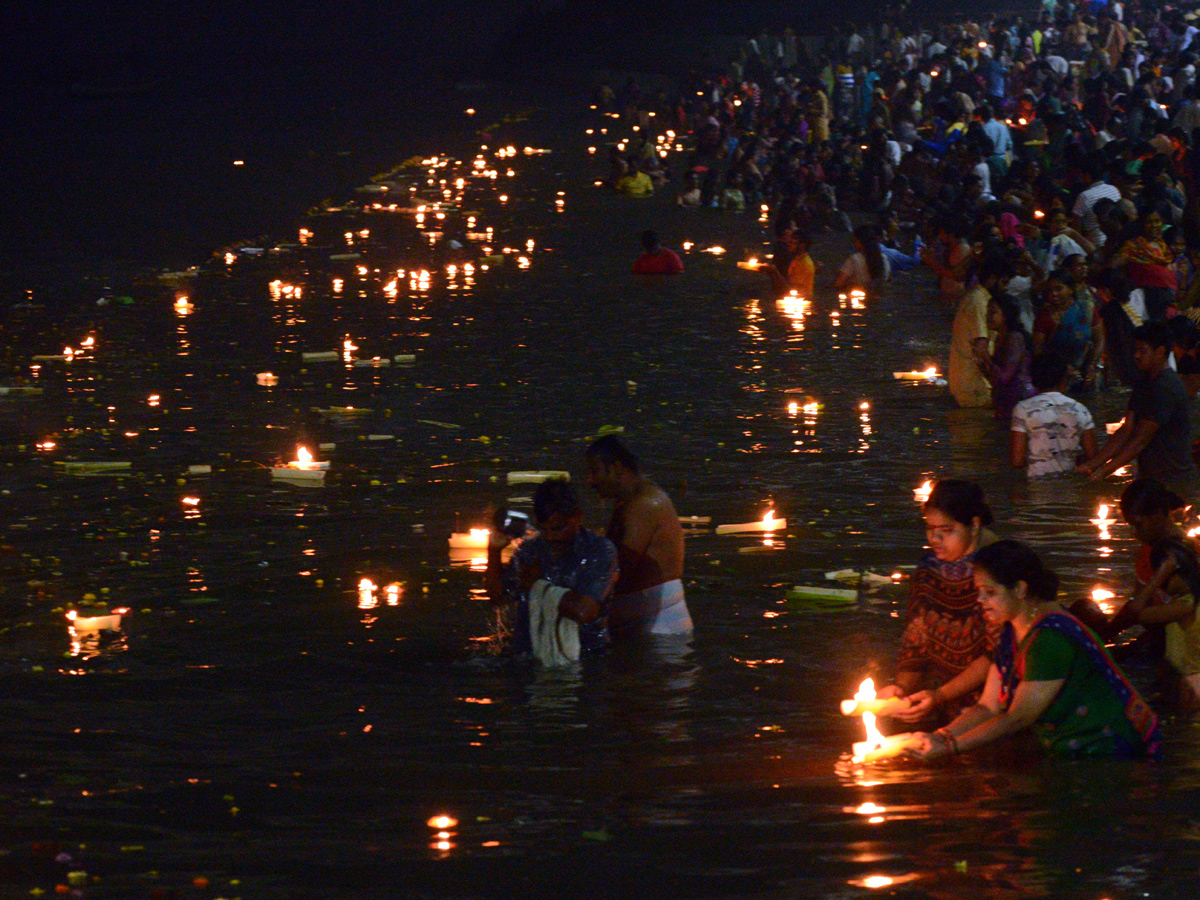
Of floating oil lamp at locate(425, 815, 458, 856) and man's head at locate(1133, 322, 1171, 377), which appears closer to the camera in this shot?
floating oil lamp at locate(425, 815, 458, 856)

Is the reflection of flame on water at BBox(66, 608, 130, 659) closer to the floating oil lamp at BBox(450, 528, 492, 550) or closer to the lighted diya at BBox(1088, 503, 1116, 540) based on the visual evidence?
the floating oil lamp at BBox(450, 528, 492, 550)

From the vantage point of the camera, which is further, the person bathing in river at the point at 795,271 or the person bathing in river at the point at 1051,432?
the person bathing in river at the point at 795,271

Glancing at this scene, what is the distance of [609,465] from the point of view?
808 cm

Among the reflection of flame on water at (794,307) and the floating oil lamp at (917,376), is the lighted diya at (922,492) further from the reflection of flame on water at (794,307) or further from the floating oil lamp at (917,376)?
the reflection of flame on water at (794,307)

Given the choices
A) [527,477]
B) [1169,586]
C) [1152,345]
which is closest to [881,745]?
[1169,586]

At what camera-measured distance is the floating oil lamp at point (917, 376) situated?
1584cm

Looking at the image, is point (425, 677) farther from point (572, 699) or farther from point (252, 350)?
point (252, 350)

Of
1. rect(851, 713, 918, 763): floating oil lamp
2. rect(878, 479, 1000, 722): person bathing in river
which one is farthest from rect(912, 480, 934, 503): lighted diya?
rect(851, 713, 918, 763): floating oil lamp

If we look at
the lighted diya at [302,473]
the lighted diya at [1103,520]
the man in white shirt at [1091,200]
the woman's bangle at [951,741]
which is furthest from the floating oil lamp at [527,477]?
the man in white shirt at [1091,200]

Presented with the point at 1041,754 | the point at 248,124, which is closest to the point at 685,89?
the point at 248,124

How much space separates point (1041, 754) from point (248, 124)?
4174 centimetres

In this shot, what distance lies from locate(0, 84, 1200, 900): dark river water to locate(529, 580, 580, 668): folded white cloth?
0.44ft

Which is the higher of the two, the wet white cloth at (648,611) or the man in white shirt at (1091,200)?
the man in white shirt at (1091,200)

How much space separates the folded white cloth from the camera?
25.9 ft
